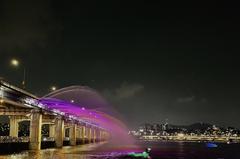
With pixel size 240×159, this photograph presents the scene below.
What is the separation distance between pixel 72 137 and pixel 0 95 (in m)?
77.7

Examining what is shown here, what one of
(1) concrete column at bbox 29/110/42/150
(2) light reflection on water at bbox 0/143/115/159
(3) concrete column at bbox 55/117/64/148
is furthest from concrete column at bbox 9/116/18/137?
(2) light reflection on water at bbox 0/143/115/159

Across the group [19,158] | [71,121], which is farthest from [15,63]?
[71,121]

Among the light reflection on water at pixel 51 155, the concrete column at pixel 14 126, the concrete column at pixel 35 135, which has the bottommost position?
the light reflection on water at pixel 51 155

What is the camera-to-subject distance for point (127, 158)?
67.7 metres

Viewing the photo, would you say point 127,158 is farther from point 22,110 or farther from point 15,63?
point 22,110

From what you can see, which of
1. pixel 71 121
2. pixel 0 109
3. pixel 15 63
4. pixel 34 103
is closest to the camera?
pixel 15 63

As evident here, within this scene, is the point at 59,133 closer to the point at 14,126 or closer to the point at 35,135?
the point at 35,135

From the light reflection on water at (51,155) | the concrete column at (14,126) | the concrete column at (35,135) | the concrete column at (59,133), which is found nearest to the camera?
the light reflection on water at (51,155)

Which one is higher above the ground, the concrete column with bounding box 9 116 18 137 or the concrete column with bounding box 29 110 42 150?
the concrete column with bounding box 9 116 18 137

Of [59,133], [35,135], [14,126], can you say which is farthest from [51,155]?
[14,126]

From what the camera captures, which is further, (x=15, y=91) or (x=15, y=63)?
(x=15, y=91)

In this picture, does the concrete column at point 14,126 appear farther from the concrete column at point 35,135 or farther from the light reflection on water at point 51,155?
the light reflection on water at point 51,155

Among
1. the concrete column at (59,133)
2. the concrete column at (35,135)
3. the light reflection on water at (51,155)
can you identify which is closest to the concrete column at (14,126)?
the concrete column at (59,133)

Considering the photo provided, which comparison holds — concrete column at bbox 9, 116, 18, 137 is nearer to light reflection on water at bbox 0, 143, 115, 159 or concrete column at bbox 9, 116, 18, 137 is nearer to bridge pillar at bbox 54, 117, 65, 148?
bridge pillar at bbox 54, 117, 65, 148
